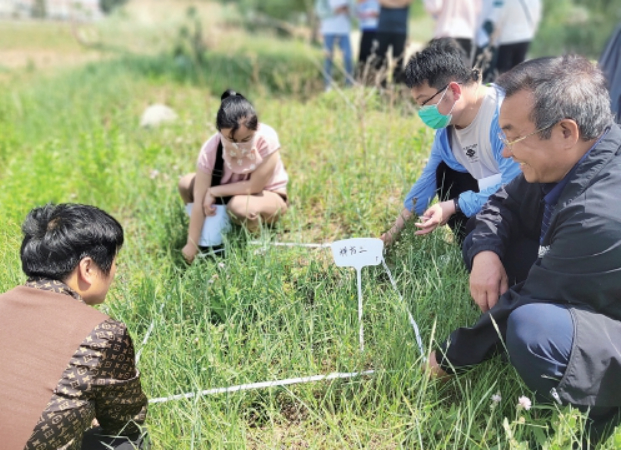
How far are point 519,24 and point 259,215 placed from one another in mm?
3417

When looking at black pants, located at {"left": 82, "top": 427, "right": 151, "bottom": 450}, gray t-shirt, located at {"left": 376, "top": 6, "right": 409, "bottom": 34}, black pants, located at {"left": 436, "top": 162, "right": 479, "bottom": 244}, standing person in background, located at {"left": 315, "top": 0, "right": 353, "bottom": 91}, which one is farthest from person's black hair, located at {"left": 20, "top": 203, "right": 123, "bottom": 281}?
standing person in background, located at {"left": 315, "top": 0, "right": 353, "bottom": 91}

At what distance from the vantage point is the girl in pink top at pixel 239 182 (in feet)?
10.1

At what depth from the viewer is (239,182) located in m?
3.20

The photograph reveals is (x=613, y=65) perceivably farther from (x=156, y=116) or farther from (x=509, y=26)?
(x=156, y=116)

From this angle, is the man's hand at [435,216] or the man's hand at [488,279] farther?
the man's hand at [435,216]

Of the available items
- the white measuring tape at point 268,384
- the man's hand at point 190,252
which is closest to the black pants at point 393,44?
the man's hand at point 190,252

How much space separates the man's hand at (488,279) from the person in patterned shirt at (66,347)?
1.18 meters

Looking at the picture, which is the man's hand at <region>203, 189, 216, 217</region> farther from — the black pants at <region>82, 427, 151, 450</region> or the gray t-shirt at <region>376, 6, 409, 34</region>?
the gray t-shirt at <region>376, 6, 409, 34</region>

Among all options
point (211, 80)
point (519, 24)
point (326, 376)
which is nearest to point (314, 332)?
point (326, 376)

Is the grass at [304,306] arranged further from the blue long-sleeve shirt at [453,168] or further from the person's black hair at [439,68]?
the person's black hair at [439,68]

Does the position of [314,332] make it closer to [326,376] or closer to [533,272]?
[326,376]

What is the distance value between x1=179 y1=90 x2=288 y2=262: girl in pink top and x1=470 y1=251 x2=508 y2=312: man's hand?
124cm

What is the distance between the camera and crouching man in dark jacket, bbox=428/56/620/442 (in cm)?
170

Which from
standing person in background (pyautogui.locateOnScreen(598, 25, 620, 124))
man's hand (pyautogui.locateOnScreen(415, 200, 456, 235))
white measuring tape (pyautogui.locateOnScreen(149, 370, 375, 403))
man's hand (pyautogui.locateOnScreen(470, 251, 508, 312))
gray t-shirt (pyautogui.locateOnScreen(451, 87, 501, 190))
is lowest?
white measuring tape (pyautogui.locateOnScreen(149, 370, 375, 403))
